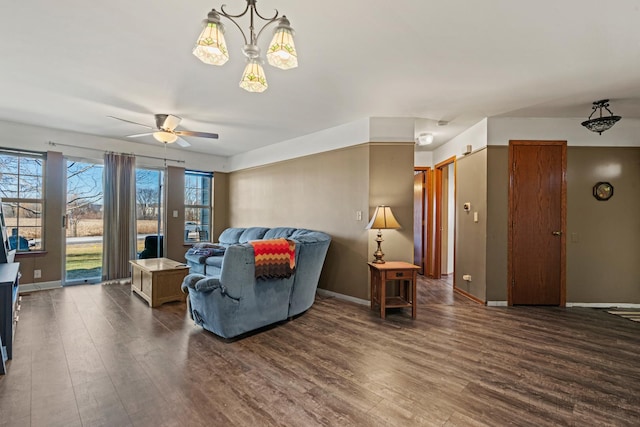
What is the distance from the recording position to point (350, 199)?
4.30m

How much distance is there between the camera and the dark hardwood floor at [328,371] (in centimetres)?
180

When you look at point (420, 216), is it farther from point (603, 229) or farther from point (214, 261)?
point (214, 261)

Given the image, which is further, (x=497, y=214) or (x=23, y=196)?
(x=23, y=196)

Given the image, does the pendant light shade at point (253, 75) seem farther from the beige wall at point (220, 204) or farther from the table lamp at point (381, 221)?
the beige wall at point (220, 204)

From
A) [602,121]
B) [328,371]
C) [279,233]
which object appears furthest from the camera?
[279,233]

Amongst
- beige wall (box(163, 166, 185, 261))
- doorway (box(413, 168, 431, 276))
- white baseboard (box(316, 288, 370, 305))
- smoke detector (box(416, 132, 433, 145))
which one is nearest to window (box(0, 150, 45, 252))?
beige wall (box(163, 166, 185, 261))

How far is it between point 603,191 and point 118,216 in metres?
7.74

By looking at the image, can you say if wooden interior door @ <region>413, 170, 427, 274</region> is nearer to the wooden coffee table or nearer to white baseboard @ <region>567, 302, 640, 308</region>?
white baseboard @ <region>567, 302, 640, 308</region>

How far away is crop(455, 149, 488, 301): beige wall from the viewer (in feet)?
13.5

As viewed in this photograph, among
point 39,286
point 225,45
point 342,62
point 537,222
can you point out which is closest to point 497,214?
point 537,222

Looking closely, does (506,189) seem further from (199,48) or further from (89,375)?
(89,375)

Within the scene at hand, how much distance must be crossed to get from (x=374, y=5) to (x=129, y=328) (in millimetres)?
3749

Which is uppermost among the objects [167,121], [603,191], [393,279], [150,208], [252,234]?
[167,121]

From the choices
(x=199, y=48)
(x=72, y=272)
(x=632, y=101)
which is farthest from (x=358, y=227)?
(x=72, y=272)
